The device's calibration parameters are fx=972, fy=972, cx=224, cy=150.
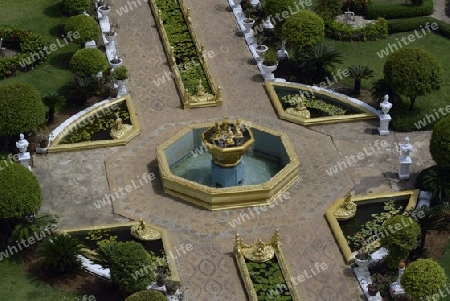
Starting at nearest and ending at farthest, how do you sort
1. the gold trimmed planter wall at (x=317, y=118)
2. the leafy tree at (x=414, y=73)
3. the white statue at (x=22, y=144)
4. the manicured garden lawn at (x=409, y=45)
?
the white statue at (x=22, y=144), the leafy tree at (x=414, y=73), the gold trimmed planter wall at (x=317, y=118), the manicured garden lawn at (x=409, y=45)

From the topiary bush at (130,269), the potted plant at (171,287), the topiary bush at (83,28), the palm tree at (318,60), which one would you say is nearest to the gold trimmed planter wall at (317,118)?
the palm tree at (318,60)

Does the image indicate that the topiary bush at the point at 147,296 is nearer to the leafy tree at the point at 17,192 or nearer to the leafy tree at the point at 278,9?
the leafy tree at the point at 17,192

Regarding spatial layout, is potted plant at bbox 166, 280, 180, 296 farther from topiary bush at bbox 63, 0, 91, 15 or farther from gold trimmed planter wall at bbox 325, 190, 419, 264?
topiary bush at bbox 63, 0, 91, 15

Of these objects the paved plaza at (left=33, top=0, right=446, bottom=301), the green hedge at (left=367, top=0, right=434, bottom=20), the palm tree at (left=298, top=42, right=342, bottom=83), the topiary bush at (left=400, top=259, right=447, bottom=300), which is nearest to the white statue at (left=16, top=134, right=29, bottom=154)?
the paved plaza at (left=33, top=0, right=446, bottom=301)

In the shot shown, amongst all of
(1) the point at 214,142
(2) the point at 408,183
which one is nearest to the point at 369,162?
(2) the point at 408,183

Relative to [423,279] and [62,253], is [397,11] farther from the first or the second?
[62,253]

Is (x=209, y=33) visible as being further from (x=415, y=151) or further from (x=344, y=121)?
(x=415, y=151)
